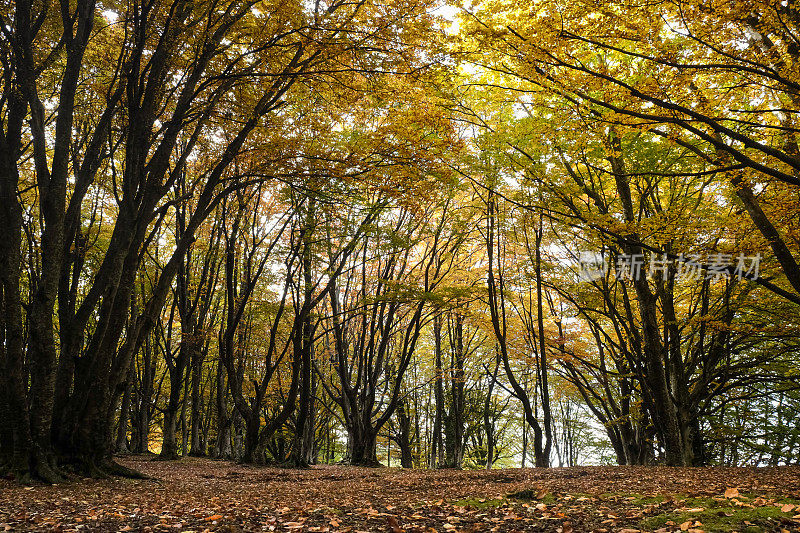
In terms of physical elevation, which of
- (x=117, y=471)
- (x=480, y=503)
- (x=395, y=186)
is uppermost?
(x=395, y=186)

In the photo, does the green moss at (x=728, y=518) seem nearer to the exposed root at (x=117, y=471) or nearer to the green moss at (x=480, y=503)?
the green moss at (x=480, y=503)

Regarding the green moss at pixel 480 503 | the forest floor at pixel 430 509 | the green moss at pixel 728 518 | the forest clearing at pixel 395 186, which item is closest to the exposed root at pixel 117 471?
the forest clearing at pixel 395 186

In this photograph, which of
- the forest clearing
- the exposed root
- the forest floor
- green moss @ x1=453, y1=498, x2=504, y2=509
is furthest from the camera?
the exposed root

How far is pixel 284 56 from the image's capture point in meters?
8.63

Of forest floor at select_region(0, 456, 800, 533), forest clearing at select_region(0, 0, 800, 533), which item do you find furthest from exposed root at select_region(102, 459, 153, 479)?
forest floor at select_region(0, 456, 800, 533)

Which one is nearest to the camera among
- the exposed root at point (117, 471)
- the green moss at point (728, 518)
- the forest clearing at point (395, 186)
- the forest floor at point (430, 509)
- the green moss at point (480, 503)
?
the green moss at point (728, 518)

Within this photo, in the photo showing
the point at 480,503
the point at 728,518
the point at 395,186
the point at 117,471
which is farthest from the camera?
the point at 395,186

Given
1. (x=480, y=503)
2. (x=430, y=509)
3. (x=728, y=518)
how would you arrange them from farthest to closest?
(x=480, y=503)
(x=430, y=509)
(x=728, y=518)

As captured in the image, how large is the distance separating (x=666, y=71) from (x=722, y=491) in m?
5.12

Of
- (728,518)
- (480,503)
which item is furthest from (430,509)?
(728,518)

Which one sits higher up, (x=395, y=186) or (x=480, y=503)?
(x=395, y=186)

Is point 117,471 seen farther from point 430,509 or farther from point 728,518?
point 728,518

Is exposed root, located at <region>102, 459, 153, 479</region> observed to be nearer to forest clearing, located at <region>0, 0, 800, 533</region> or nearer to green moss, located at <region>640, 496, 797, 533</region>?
forest clearing, located at <region>0, 0, 800, 533</region>

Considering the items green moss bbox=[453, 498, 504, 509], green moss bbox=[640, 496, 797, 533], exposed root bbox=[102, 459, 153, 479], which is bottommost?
exposed root bbox=[102, 459, 153, 479]
